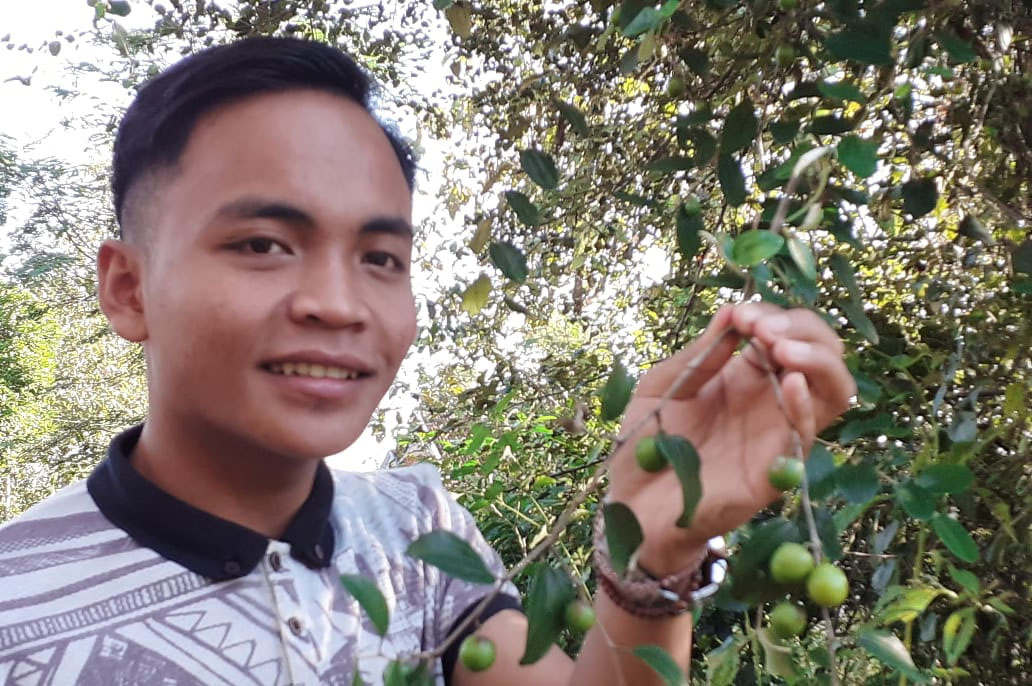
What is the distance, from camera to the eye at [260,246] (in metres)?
0.94

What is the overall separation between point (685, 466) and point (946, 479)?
35 cm

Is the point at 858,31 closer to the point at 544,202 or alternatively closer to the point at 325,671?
the point at 325,671

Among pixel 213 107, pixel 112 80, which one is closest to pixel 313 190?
pixel 213 107

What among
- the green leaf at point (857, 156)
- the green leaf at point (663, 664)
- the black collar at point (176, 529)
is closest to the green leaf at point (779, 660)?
the green leaf at point (663, 664)

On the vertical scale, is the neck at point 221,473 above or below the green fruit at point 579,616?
below

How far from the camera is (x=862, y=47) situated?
0.96 metres

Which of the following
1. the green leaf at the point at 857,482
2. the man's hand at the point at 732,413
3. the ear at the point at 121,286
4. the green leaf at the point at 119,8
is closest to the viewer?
the man's hand at the point at 732,413

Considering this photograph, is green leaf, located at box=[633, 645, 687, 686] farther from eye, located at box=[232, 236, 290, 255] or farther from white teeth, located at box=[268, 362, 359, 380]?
eye, located at box=[232, 236, 290, 255]

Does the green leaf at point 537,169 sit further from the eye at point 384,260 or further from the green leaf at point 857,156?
the green leaf at point 857,156

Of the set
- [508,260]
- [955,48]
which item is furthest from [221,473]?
[955,48]

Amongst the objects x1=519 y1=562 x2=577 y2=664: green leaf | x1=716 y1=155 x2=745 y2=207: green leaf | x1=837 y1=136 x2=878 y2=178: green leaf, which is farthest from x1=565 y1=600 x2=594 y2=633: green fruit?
x1=716 y1=155 x2=745 y2=207: green leaf

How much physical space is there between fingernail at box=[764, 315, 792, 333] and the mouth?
0.44 m

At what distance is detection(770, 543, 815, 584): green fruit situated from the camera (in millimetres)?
661

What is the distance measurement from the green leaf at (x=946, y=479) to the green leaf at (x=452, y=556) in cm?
47
